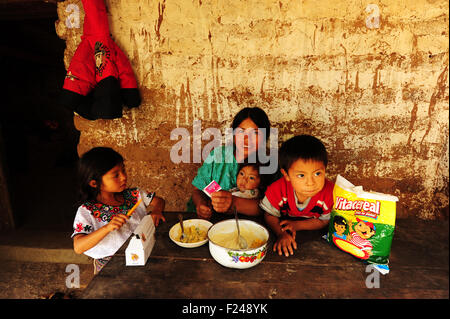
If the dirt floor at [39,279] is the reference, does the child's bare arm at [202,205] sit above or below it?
above

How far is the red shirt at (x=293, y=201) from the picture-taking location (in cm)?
166

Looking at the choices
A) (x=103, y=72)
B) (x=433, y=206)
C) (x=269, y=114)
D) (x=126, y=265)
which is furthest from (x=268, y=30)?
(x=433, y=206)

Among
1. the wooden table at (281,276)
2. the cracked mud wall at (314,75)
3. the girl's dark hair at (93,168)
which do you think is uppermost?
the cracked mud wall at (314,75)

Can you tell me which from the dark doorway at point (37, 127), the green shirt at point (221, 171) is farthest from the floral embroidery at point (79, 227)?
the dark doorway at point (37, 127)

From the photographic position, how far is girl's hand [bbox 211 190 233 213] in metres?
1.65

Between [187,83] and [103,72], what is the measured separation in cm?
76

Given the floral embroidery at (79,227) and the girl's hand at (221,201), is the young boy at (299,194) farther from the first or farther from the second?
the floral embroidery at (79,227)

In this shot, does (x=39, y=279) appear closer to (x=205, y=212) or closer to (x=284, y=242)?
(x=205, y=212)

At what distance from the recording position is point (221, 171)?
221 centimetres

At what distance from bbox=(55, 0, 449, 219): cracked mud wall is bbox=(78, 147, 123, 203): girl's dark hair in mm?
1003

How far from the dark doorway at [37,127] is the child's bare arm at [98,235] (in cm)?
242

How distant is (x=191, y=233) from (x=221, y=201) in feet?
0.96

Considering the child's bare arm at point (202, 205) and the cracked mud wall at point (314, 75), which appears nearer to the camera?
the child's bare arm at point (202, 205)

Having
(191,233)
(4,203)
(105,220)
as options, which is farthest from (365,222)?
(4,203)
